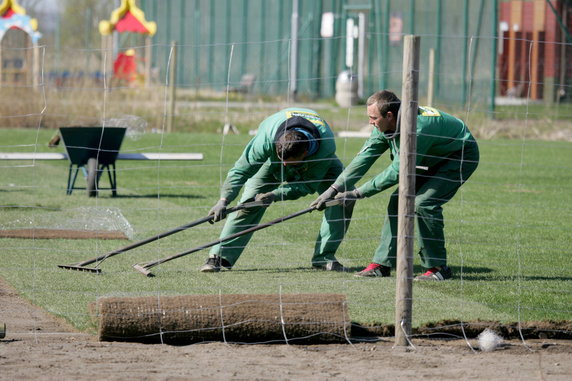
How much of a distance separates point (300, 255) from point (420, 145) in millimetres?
2073

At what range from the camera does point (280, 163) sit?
771 cm

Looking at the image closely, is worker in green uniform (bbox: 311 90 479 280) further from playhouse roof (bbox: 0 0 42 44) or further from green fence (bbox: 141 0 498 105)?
playhouse roof (bbox: 0 0 42 44)

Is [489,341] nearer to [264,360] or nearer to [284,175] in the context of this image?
[264,360]

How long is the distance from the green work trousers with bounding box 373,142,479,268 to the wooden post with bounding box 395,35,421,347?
65.0 inches

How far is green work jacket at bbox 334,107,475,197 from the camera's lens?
7.03 metres

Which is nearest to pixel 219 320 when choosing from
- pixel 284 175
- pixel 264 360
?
pixel 264 360

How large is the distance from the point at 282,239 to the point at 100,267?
232 centimetres

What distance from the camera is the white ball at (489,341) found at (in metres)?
5.76

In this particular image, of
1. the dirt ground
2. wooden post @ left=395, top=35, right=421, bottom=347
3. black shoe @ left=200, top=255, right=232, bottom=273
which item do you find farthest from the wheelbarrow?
wooden post @ left=395, top=35, right=421, bottom=347

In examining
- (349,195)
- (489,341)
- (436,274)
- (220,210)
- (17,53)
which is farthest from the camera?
(17,53)

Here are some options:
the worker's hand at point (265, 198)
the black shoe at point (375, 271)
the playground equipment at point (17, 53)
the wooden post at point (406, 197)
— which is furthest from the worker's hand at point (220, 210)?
the playground equipment at point (17, 53)

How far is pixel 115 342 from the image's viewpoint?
224 inches

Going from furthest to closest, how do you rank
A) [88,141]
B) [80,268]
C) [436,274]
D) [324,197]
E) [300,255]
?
[88,141], [300,255], [80,268], [436,274], [324,197]

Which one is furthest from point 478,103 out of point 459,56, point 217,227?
point 217,227
